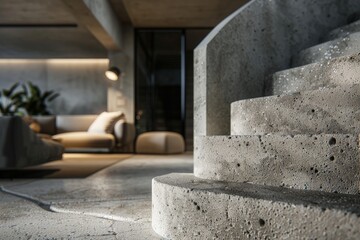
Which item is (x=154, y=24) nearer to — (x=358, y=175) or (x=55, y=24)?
(x=55, y=24)

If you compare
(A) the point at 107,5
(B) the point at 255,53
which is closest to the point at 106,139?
(A) the point at 107,5

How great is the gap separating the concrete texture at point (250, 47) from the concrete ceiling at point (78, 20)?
3.39 meters

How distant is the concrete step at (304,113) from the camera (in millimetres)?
1401

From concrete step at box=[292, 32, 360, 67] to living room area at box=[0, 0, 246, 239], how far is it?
1.31 meters

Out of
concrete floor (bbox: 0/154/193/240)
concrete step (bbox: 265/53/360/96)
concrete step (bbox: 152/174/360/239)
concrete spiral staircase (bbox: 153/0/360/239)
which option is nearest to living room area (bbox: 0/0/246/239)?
concrete floor (bbox: 0/154/193/240)

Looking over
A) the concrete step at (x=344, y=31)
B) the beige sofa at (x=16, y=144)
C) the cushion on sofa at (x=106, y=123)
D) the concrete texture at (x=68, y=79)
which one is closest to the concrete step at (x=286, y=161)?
the concrete step at (x=344, y=31)

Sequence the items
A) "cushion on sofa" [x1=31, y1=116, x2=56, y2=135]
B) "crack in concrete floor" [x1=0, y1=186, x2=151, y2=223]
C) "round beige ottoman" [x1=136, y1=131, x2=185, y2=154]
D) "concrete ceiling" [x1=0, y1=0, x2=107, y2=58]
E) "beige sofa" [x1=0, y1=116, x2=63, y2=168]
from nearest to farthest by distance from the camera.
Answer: "crack in concrete floor" [x1=0, y1=186, x2=151, y2=223] < "beige sofa" [x1=0, y1=116, x2=63, y2=168] < "concrete ceiling" [x1=0, y1=0, x2=107, y2=58] < "round beige ottoman" [x1=136, y1=131, x2=185, y2=154] < "cushion on sofa" [x1=31, y1=116, x2=56, y2=135]

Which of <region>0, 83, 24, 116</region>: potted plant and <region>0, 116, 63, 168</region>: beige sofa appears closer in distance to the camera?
<region>0, 116, 63, 168</region>: beige sofa

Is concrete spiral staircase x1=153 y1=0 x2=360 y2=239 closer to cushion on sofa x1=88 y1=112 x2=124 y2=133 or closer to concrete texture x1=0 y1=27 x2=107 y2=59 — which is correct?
cushion on sofa x1=88 y1=112 x2=124 y2=133

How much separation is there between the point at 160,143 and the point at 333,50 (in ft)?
16.1

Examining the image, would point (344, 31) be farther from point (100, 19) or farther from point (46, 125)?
point (46, 125)

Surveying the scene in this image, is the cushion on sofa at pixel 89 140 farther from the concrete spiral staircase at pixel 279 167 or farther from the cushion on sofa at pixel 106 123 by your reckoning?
the concrete spiral staircase at pixel 279 167

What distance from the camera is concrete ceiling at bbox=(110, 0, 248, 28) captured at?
6.55m

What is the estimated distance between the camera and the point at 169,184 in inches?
54.4
